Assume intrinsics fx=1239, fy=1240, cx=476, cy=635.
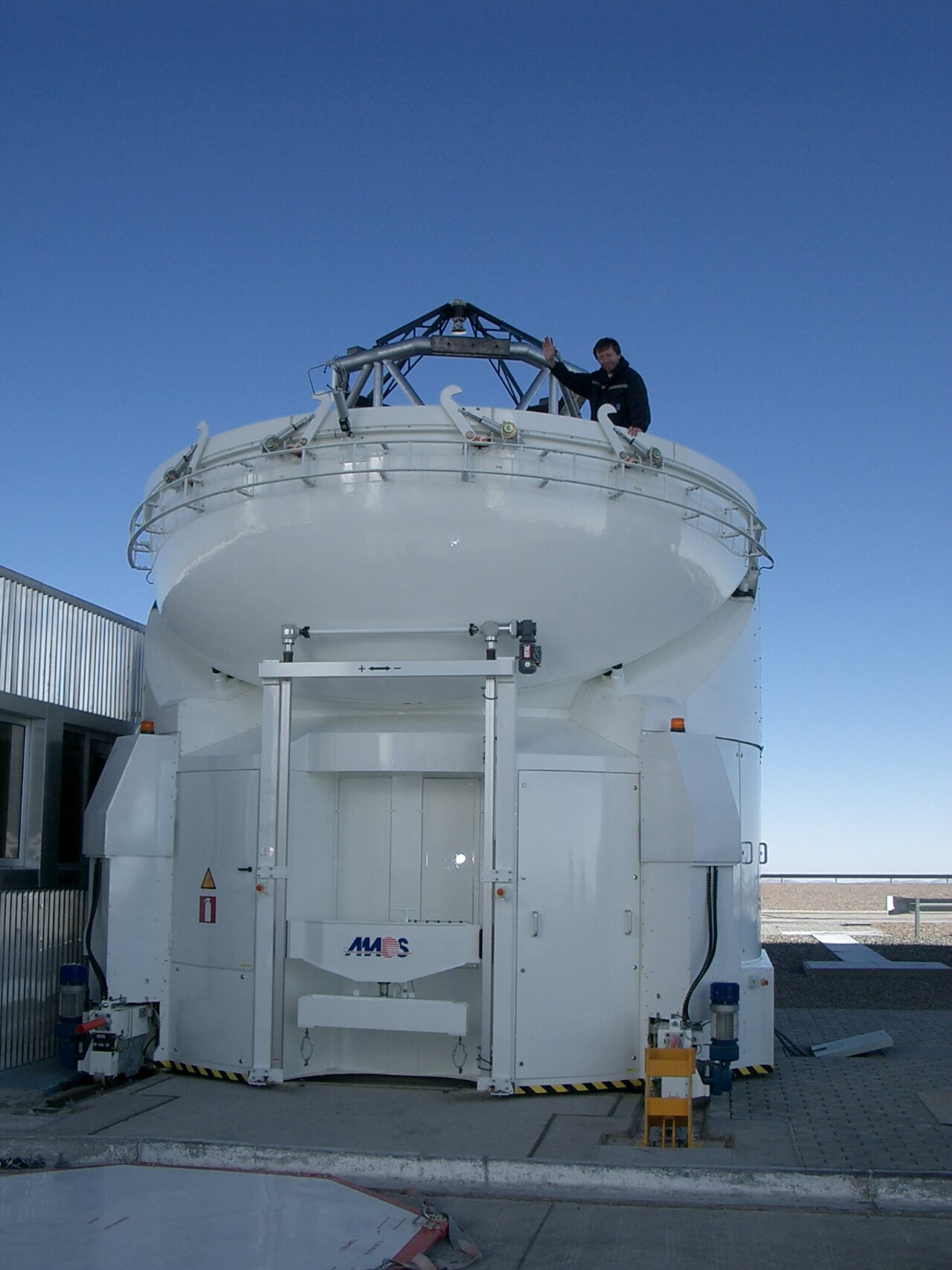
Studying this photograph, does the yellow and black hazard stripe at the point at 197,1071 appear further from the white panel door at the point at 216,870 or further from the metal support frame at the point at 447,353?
the metal support frame at the point at 447,353

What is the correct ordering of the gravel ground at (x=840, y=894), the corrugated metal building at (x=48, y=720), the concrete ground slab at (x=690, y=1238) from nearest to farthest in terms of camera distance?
the concrete ground slab at (x=690, y=1238) < the corrugated metal building at (x=48, y=720) < the gravel ground at (x=840, y=894)

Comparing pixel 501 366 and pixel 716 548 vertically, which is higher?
pixel 501 366

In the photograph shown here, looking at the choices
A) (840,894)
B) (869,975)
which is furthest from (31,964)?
(840,894)

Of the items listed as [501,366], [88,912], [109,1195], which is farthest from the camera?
[501,366]

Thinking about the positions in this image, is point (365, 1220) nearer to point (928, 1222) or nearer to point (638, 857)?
point (928, 1222)

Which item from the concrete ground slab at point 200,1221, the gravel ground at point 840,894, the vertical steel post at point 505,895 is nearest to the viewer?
the concrete ground slab at point 200,1221

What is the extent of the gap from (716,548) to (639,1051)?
3.48 meters

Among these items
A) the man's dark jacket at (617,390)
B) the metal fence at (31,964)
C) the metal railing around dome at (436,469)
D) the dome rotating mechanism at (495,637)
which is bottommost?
the metal fence at (31,964)

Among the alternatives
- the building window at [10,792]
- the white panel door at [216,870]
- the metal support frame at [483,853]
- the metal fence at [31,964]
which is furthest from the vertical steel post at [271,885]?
the building window at [10,792]

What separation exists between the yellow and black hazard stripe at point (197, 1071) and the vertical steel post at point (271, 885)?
0.38 meters

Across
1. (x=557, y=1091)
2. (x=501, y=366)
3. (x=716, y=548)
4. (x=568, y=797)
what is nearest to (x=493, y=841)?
(x=568, y=797)

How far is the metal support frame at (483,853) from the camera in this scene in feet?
25.4

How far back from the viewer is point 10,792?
31.6ft

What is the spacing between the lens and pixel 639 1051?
8.07 meters
